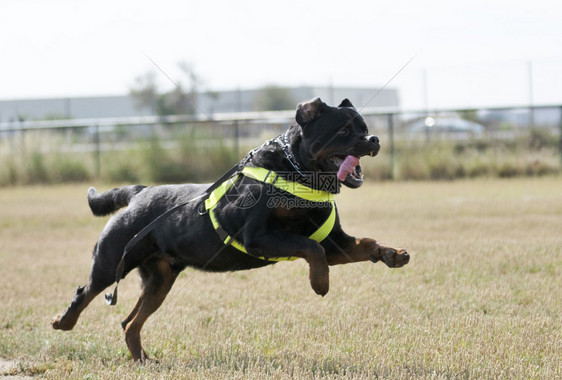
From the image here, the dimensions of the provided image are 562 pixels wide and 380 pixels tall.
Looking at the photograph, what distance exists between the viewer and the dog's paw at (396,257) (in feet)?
14.9

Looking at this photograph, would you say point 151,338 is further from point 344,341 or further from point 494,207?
point 494,207

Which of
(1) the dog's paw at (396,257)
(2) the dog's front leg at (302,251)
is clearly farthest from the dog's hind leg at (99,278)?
(1) the dog's paw at (396,257)

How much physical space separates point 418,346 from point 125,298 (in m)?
3.36

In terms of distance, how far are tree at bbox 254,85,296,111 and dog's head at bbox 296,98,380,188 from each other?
21470 mm

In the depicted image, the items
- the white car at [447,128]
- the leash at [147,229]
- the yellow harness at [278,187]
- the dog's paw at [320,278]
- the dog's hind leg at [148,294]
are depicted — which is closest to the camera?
the dog's paw at [320,278]

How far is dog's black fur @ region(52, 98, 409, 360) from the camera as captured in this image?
464cm

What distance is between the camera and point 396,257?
4562mm

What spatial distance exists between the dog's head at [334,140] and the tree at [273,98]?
845 inches

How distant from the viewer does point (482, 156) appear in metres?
18.3

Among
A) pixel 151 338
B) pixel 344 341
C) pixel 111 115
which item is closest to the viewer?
pixel 344 341

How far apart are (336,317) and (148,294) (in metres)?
1.60

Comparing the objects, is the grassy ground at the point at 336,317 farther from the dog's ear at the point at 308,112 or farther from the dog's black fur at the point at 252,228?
the dog's ear at the point at 308,112

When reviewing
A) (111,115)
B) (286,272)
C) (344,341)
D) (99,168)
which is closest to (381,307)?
(344,341)

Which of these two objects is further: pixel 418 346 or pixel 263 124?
pixel 263 124
